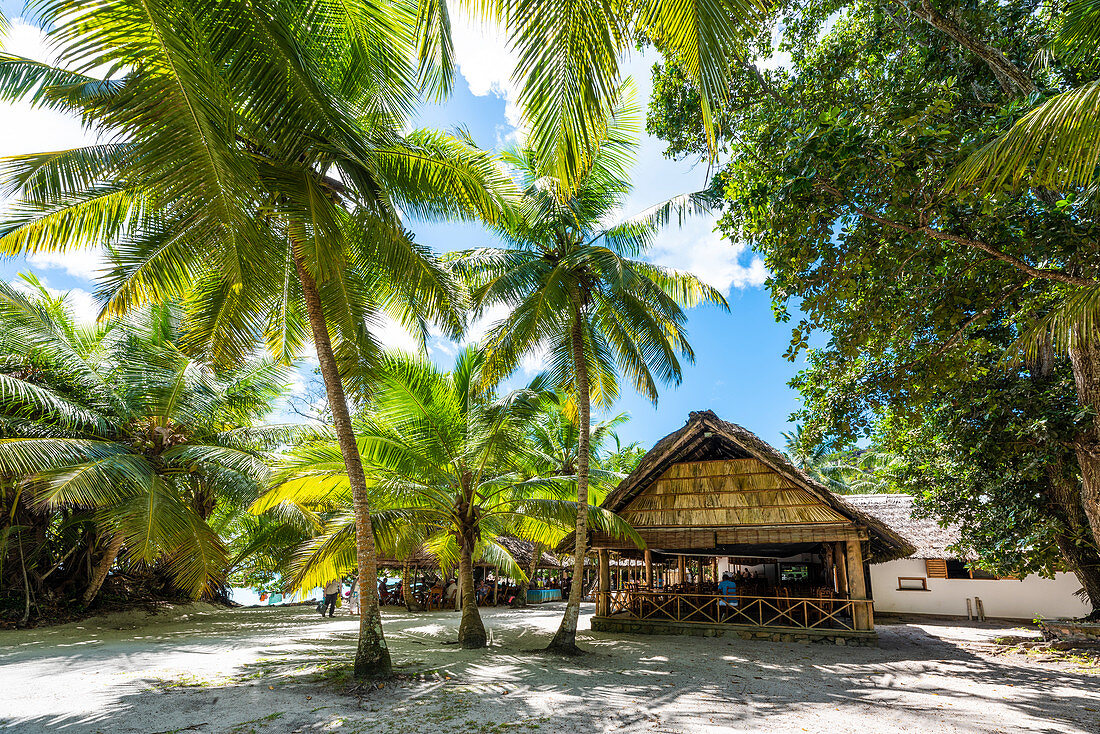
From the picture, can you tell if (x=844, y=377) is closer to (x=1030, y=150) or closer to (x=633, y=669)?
(x=1030, y=150)

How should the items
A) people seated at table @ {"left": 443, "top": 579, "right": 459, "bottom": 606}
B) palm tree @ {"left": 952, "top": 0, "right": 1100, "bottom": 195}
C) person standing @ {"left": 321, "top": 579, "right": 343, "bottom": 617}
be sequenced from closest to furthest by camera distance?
1. palm tree @ {"left": 952, "top": 0, "right": 1100, "bottom": 195}
2. person standing @ {"left": 321, "top": 579, "right": 343, "bottom": 617}
3. people seated at table @ {"left": 443, "top": 579, "right": 459, "bottom": 606}

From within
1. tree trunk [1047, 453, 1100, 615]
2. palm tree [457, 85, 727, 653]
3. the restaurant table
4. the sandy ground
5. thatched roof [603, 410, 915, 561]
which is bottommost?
the restaurant table

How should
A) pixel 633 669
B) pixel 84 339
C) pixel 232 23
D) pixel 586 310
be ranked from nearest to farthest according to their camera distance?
pixel 232 23 < pixel 633 669 < pixel 586 310 < pixel 84 339

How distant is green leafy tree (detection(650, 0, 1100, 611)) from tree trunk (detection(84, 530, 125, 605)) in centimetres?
1394

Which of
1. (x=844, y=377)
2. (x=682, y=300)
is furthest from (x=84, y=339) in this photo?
(x=844, y=377)

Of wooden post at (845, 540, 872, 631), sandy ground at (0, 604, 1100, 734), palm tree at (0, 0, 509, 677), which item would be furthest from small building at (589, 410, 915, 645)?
palm tree at (0, 0, 509, 677)

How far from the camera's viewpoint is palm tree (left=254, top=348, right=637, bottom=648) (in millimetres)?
8586

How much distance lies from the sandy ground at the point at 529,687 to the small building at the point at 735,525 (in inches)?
36.6

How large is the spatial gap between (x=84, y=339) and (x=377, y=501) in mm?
8988

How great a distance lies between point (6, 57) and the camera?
5.20 metres

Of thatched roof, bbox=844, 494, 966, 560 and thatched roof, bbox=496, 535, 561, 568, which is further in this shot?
thatched roof, bbox=496, 535, 561, 568

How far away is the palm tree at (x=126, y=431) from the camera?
9.57 m

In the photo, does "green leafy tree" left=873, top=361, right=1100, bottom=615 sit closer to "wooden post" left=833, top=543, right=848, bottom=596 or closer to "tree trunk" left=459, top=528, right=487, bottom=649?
"wooden post" left=833, top=543, right=848, bottom=596

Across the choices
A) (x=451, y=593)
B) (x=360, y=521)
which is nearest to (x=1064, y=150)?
(x=360, y=521)
